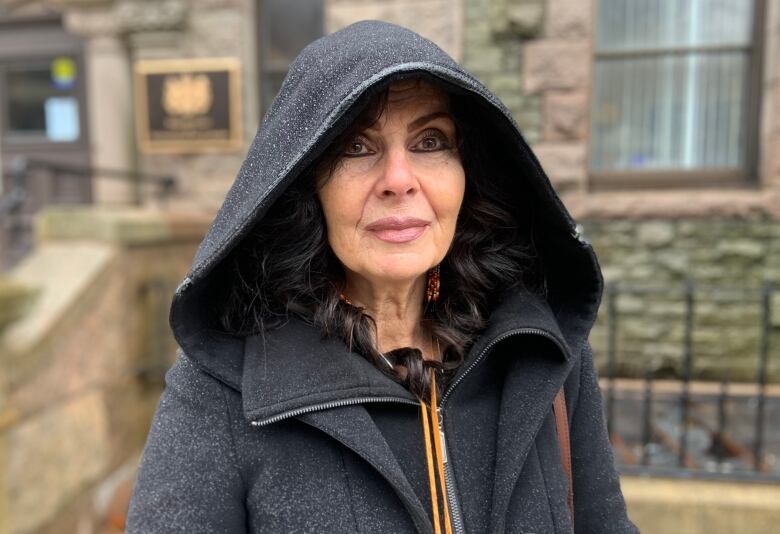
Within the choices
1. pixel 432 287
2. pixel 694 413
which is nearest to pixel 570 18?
pixel 694 413

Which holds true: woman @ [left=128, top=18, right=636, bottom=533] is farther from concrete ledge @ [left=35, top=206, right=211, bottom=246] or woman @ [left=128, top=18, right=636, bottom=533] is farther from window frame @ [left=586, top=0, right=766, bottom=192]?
window frame @ [left=586, top=0, right=766, bottom=192]

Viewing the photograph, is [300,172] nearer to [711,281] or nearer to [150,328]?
[150,328]

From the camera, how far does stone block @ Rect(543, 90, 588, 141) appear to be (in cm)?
482

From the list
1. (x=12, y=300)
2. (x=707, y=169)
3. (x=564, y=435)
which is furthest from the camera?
(x=707, y=169)

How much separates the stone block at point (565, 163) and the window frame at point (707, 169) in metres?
0.18

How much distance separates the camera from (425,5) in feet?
16.1

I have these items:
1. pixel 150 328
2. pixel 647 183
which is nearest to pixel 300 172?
pixel 150 328

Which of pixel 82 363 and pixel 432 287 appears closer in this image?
pixel 432 287

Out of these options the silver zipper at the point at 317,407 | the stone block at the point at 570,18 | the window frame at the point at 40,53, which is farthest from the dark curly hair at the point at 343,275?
the window frame at the point at 40,53

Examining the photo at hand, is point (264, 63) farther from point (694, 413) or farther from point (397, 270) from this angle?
point (397, 270)

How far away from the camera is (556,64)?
4.80 m

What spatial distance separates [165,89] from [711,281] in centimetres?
475

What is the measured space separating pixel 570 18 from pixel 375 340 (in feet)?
13.8

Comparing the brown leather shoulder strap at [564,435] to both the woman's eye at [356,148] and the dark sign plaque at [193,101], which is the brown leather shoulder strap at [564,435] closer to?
the woman's eye at [356,148]
